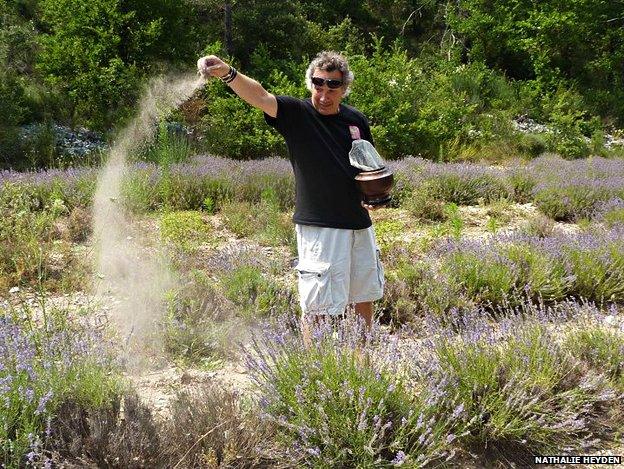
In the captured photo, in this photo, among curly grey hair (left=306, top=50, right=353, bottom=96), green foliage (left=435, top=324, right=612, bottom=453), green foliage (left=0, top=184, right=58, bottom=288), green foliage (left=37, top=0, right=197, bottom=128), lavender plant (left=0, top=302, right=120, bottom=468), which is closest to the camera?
lavender plant (left=0, top=302, right=120, bottom=468)

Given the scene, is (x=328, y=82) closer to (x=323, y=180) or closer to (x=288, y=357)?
(x=323, y=180)

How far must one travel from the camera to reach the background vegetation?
32.1 ft

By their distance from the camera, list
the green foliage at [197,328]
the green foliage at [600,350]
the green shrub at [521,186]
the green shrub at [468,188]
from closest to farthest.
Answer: the green foliage at [600,350]
the green foliage at [197,328]
the green shrub at [468,188]
the green shrub at [521,186]

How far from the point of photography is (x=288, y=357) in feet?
7.84

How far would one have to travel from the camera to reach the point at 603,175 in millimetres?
8031

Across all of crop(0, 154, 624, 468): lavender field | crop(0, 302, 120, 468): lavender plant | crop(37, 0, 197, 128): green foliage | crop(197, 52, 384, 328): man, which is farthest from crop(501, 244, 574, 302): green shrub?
crop(37, 0, 197, 128): green foliage

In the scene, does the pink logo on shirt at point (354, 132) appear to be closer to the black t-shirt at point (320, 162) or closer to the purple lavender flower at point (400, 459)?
Answer: the black t-shirt at point (320, 162)

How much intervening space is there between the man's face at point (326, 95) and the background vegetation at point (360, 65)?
20.5ft

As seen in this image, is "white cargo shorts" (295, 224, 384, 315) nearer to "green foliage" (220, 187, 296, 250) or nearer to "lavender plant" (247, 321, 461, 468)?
"lavender plant" (247, 321, 461, 468)

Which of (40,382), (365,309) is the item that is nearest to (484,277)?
(365,309)

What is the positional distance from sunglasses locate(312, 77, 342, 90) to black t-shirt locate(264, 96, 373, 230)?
118mm

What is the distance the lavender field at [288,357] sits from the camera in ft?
7.07

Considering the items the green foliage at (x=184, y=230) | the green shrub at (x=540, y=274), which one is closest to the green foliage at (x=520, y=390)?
the green shrub at (x=540, y=274)

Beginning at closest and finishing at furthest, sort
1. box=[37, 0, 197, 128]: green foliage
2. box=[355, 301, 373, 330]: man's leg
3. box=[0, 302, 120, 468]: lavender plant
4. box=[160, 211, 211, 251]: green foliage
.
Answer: box=[0, 302, 120, 468]: lavender plant → box=[355, 301, 373, 330]: man's leg → box=[160, 211, 211, 251]: green foliage → box=[37, 0, 197, 128]: green foliage
